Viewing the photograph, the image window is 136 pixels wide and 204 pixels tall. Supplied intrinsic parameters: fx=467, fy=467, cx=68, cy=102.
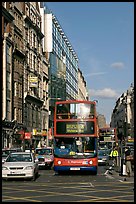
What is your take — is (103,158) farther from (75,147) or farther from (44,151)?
(75,147)

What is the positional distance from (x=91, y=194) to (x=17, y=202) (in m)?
3.41

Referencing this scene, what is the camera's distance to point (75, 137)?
27.3 metres

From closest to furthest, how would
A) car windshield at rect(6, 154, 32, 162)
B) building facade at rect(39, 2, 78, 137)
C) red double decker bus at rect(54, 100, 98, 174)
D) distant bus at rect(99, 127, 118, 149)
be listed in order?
car windshield at rect(6, 154, 32, 162) < red double decker bus at rect(54, 100, 98, 174) < distant bus at rect(99, 127, 118, 149) < building facade at rect(39, 2, 78, 137)

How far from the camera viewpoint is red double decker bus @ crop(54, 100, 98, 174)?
27141 mm

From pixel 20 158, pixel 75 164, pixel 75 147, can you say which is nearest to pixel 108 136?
pixel 75 164

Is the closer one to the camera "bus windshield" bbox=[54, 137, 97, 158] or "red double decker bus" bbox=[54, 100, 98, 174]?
"red double decker bus" bbox=[54, 100, 98, 174]

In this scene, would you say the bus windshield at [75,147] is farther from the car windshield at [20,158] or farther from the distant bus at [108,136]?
the distant bus at [108,136]

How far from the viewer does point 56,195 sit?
1600 cm

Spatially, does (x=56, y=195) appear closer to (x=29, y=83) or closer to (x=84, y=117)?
(x=84, y=117)

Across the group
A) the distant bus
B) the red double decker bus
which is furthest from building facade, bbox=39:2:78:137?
the red double decker bus

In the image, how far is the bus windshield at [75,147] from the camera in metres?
27.4

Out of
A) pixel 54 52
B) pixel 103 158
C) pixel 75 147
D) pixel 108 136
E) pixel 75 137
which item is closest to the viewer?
pixel 75 137

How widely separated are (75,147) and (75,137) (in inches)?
24.0

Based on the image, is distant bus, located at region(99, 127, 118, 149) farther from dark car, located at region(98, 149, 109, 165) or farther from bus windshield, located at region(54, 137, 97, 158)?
bus windshield, located at region(54, 137, 97, 158)
